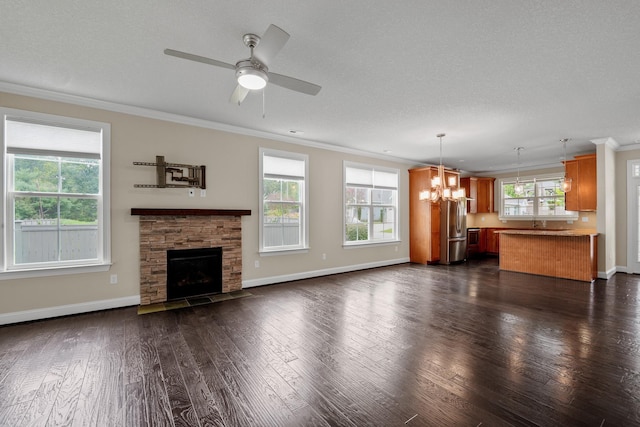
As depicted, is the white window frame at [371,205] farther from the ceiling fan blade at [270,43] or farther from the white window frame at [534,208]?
the ceiling fan blade at [270,43]

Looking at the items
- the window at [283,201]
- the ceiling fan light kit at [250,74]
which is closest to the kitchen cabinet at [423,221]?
the window at [283,201]

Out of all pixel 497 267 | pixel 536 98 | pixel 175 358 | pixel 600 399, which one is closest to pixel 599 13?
pixel 536 98

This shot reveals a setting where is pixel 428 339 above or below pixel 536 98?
below

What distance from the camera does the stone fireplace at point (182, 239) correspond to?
413cm

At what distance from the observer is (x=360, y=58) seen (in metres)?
2.75

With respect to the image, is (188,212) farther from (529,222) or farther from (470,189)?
(529,222)

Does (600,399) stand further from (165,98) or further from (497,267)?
(497,267)

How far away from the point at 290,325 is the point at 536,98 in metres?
4.08

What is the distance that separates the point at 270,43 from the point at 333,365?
2.54 meters

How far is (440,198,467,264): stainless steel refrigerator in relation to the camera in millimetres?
7562

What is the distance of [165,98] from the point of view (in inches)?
147

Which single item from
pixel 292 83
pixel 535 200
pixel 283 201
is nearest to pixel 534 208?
pixel 535 200

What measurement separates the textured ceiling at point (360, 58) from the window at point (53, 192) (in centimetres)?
49

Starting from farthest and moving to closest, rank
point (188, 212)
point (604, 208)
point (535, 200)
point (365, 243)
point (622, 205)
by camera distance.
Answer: point (535, 200) → point (365, 243) → point (622, 205) → point (604, 208) → point (188, 212)
